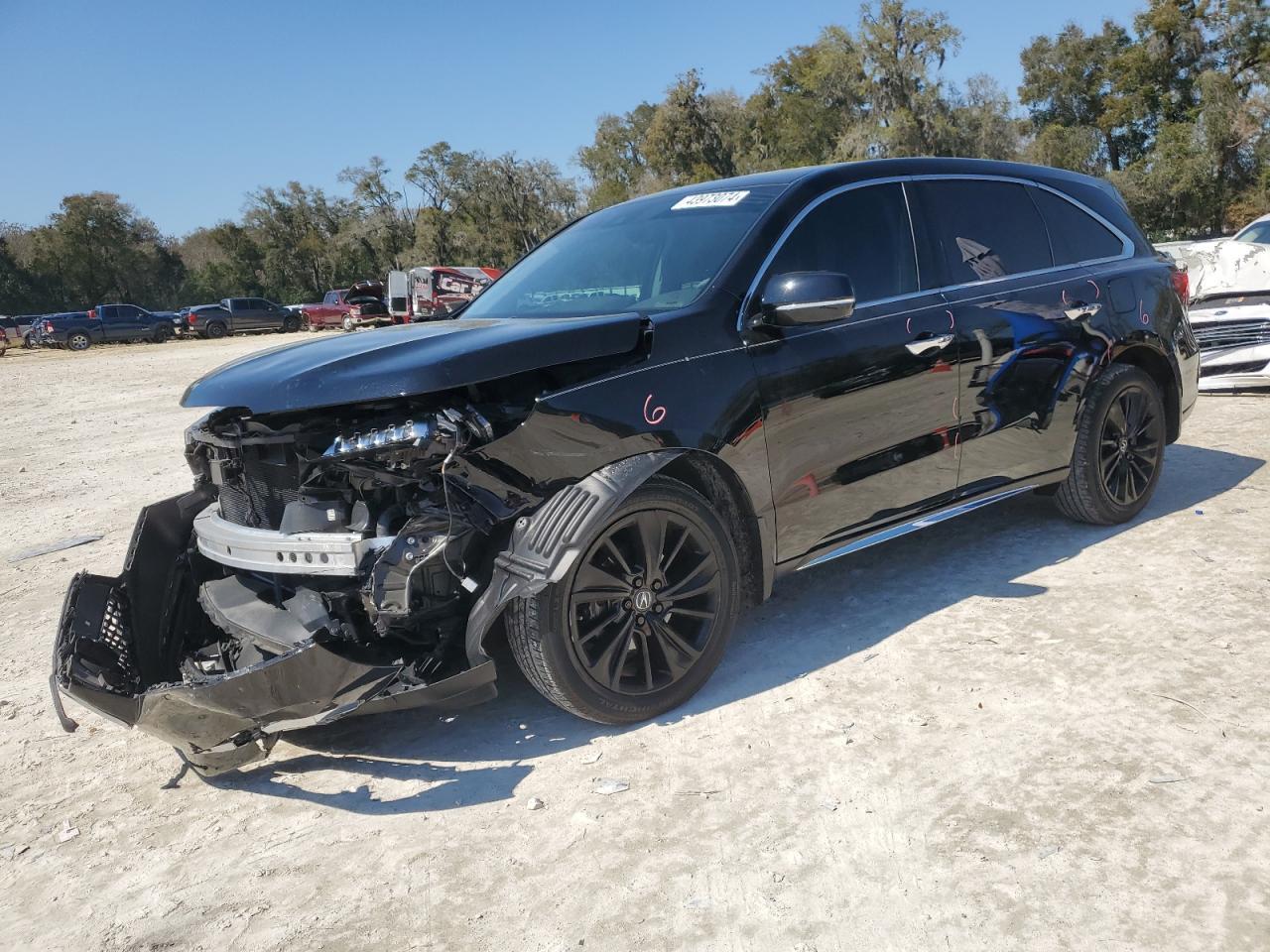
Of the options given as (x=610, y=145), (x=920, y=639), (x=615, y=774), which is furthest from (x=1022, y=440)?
(x=610, y=145)

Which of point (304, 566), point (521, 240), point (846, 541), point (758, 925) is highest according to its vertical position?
point (521, 240)

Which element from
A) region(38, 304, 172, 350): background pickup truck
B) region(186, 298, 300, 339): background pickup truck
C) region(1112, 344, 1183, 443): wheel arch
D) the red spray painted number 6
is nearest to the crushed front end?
the red spray painted number 6

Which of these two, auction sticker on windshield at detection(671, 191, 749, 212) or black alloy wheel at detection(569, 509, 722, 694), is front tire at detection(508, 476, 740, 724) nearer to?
black alloy wheel at detection(569, 509, 722, 694)

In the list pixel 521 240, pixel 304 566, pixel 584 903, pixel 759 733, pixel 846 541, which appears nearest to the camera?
pixel 584 903

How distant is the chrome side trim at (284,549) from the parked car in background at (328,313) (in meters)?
36.8

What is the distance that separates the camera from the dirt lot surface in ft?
7.68

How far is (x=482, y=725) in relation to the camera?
340 centimetres

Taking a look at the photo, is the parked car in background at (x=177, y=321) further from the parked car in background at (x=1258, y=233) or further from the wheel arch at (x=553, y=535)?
the wheel arch at (x=553, y=535)

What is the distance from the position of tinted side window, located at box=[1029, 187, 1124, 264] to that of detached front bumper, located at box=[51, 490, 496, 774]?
12.0 feet

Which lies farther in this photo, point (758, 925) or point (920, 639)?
point (920, 639)

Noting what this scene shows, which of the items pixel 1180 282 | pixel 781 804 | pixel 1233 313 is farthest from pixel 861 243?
pixel 1233 313

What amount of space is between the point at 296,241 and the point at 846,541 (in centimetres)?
6796

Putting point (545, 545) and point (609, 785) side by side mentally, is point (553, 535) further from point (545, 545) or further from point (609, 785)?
point (609, 785)

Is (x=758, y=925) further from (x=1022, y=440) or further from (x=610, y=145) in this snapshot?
(x=610, y=145)
